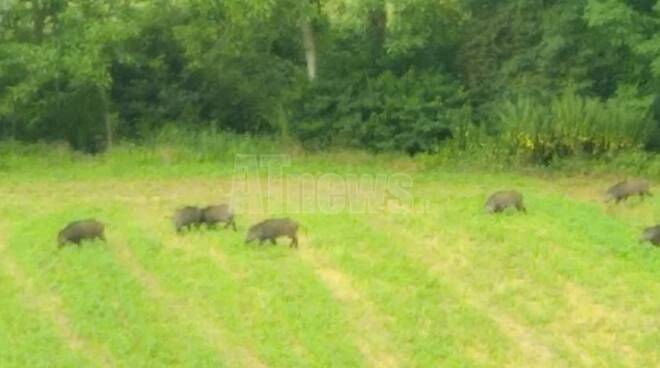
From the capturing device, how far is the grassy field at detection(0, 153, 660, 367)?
11.1 metres

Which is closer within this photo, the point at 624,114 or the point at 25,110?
the point at 624,114

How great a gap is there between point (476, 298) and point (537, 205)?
443cm

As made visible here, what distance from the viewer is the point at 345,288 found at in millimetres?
13055

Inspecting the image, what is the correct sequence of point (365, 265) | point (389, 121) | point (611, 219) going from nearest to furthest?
point (365, 265) → point (611, 219) → point (389, 121)

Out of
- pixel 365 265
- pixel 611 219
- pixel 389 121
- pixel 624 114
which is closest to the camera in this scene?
pixel 365 265

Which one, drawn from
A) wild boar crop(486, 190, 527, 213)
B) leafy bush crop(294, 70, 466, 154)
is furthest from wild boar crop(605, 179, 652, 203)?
leafy bush crop(294, 70, 466, 154)

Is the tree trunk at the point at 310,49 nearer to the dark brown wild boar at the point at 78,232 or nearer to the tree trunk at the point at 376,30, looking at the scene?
the tree trunk at the point at 376,30

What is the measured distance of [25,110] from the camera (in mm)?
22469

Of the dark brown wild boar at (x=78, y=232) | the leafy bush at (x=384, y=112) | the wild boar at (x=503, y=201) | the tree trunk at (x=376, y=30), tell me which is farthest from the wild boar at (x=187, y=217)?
the tree trunk at (x=376, y=30)

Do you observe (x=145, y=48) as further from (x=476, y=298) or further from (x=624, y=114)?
(x=476, y=298)

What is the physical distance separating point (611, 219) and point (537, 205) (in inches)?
45.5

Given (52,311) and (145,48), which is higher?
(145,48)

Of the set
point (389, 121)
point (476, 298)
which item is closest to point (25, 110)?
point (389, 121)

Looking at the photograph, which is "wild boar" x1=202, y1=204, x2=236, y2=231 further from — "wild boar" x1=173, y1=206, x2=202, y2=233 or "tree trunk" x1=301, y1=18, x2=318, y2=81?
"tree trunk" x1=301, y1=18, x2=318, y2=81
